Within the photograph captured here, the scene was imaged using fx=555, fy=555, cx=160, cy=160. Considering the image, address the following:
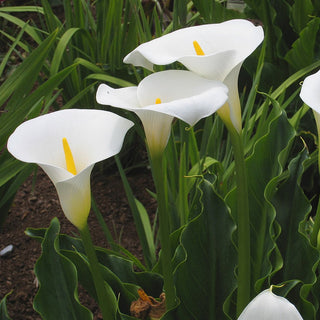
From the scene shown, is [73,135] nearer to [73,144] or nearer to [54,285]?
[73,144]

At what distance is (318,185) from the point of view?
1599 mm

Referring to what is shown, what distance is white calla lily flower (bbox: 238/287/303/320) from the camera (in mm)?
471

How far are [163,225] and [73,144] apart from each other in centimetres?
14

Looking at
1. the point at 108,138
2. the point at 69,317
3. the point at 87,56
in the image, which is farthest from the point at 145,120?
the point at 87,56

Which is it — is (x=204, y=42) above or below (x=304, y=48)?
above

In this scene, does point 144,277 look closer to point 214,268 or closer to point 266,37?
point 214,268

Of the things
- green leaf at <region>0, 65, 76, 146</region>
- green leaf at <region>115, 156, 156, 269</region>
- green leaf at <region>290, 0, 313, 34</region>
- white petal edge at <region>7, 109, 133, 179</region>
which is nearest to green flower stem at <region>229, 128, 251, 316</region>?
white petal edge at <region>7, 109, 133, 179</region>

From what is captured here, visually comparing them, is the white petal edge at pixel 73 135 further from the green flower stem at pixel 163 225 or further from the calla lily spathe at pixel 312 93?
the calla lily spathe at pixel 312 93

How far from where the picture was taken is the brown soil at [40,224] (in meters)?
1.32

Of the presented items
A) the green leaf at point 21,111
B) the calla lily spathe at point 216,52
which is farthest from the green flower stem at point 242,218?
the green leaf at point 21,111

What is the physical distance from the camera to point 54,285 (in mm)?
792

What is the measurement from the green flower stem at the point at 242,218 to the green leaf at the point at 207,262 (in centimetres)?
9

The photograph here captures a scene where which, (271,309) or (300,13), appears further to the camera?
(300,13)

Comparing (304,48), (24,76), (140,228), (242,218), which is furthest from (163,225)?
(304,48)
